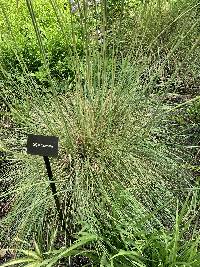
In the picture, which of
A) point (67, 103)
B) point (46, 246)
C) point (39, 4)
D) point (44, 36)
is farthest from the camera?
point (39, 4)

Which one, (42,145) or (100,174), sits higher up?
(42,145)

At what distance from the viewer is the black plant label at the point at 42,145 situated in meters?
2.13

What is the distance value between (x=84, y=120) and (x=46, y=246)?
0.81 meters

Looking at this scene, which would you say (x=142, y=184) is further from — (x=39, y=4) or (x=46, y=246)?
(x=39, y=4)

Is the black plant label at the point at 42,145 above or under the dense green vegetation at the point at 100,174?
above

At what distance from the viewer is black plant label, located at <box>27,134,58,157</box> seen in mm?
2129

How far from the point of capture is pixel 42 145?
2.14 metres

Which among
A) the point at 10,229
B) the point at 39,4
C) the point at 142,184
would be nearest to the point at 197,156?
the point at 142,184

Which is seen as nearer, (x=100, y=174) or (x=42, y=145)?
(x=42, y=145)

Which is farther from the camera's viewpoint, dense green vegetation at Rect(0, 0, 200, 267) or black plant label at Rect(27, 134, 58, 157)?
dense green vegetation at Rect(0, 0, 200, 267)

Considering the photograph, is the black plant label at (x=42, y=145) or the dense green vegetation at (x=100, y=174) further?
the dense green vegetation at (x=100, y=174)

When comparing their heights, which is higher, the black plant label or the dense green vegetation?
the black plant label

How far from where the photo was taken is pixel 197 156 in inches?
128

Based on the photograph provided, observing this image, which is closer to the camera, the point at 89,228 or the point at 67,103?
the point at 89,228
